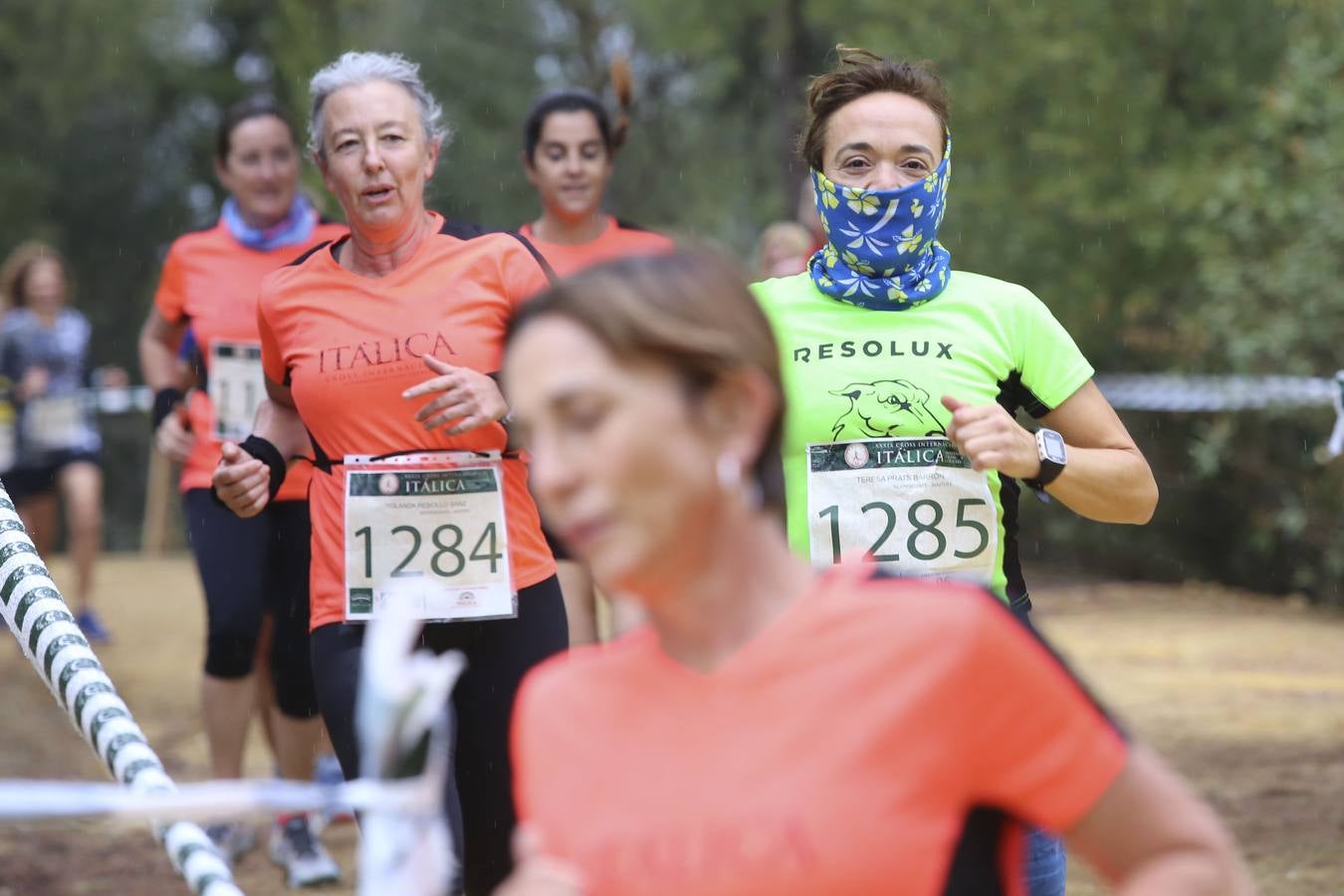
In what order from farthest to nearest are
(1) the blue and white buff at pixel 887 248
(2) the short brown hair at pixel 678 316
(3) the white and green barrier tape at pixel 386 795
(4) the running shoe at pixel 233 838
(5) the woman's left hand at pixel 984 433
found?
(4) the running shoe at pixel 233 838 < (1) the blue and white buff at pixel 887 248 < (5) the woman's left hand at pixel 984 433 < (2) the short brown hair at pixel 678 316 < (3) the white and green barrier tape at pixel 386 795

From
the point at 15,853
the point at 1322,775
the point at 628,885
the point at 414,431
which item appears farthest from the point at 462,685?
the point at 1322,775

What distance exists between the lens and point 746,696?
1928 mm

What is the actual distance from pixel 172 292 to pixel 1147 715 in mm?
5403

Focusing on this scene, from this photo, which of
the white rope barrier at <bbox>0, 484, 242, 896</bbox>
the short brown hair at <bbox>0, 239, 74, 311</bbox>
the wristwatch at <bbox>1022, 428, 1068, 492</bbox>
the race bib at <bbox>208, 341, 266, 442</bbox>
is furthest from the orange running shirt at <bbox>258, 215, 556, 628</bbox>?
the short brown hair at <bbox>0, 239, 74, 311</bbox>

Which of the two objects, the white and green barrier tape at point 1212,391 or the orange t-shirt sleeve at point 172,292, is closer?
→ the orange t-shirt sleeve at point 172,292

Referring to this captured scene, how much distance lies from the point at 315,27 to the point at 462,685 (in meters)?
16.7

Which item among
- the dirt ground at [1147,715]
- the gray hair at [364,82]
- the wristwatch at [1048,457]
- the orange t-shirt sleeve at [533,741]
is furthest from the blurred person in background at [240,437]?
the orange t-shirt sleeve at [533,741]

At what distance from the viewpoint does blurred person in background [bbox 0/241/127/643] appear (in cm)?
1208

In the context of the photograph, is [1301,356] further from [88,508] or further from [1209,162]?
[88,508]

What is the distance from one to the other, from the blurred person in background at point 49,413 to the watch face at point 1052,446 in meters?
9.22

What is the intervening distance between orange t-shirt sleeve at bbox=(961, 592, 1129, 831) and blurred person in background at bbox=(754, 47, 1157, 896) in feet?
5.63

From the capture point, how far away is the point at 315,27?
66.0ft

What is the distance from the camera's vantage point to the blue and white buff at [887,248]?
3906 mm

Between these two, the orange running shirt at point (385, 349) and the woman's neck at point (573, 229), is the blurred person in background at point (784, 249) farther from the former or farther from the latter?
the orange running shirt at point (385, 349)
